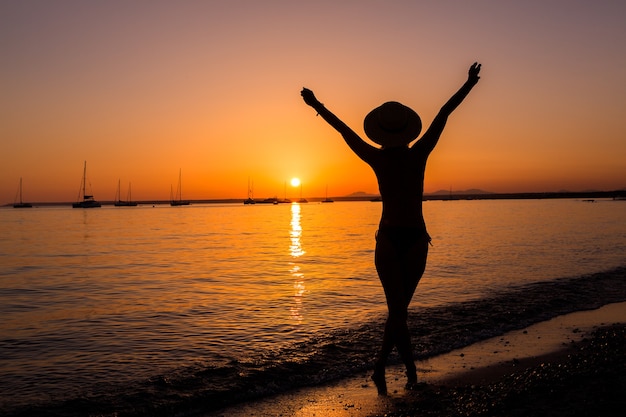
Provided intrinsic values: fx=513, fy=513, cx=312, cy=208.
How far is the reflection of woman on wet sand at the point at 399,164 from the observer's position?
481 cm

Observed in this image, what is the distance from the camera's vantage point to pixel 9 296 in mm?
15977

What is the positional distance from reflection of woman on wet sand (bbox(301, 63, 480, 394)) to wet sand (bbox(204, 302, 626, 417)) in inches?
50.6

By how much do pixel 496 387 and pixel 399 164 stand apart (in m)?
2.66

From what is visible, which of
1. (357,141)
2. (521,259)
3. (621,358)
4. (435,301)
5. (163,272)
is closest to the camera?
(357,141)

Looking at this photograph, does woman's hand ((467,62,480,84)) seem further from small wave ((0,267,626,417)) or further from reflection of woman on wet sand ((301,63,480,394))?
small wave ((0,267,626,417))

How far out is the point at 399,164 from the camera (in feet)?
15.8

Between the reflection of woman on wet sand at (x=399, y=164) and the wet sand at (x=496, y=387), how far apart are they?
1.28m

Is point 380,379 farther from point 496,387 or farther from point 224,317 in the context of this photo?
point 224,317

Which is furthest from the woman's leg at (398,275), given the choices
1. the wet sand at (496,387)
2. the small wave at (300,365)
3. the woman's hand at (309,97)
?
the small wave at (300,365)

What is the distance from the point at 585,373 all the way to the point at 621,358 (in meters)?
0.91

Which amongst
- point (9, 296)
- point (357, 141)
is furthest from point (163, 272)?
point (357, 141)

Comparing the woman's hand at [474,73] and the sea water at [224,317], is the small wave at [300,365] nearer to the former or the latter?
the sea water at [224,317]

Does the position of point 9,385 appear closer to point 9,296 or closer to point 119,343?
point 119,343

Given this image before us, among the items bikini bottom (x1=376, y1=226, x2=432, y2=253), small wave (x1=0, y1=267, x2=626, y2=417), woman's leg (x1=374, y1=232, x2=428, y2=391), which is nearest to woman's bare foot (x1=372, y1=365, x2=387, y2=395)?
woman's leg (x1=374, y1=232, x2=428, y2=391)
